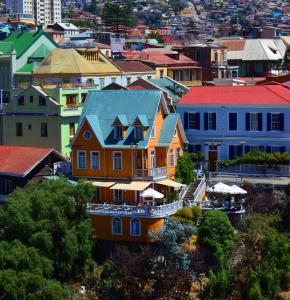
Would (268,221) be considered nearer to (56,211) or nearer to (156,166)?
(156,166)

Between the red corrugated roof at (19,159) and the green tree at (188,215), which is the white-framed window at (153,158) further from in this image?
the red corrugated roof at (19,159)

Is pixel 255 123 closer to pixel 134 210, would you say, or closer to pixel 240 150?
pixel 240 150

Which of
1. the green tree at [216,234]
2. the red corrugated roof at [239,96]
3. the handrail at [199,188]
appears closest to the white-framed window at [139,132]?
the handrail at [199,188]

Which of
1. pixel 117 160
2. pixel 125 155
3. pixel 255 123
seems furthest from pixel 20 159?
pixel 255 123

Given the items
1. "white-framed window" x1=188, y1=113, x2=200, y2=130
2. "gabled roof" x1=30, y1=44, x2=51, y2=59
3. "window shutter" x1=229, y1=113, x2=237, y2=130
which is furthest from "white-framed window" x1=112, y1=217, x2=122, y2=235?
"gabled roof" x1=30, y1=44, x2=51, y2=59

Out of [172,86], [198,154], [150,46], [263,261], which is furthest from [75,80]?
[150,46]

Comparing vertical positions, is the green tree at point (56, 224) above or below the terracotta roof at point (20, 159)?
below

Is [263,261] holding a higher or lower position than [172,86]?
lower
